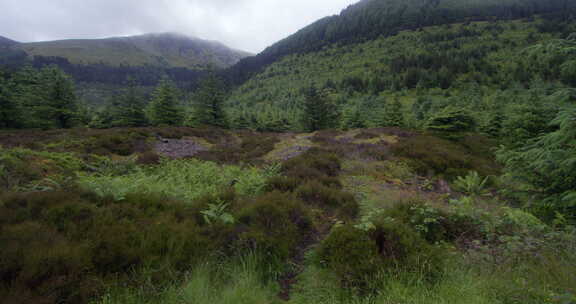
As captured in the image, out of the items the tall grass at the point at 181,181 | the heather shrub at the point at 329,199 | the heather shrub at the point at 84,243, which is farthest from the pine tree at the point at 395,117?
the heather shrub at the point at 84,243

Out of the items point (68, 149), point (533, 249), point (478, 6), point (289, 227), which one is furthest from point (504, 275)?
point (478, 6)

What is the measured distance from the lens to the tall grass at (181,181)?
13.4 ft

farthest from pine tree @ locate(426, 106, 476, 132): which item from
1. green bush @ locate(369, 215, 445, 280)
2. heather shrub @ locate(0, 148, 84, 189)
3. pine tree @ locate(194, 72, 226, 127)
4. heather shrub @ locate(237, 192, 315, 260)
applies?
pine tree @ locate(194, 72, 226, 127)

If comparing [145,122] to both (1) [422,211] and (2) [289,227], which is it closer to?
(2) [289,227]

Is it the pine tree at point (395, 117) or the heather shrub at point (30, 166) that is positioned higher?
the pine tree at point (395, 117)

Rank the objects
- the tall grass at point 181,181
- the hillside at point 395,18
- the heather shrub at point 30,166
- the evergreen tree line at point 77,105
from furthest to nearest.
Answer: the hillside at point 395,18 < the evergreen tree line at point 77,105 < the heather shrub at point 30,166 < the tall grass at point 181,181

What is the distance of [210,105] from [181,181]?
2083cm

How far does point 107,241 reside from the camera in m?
2.60

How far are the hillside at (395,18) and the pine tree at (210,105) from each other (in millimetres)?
94684

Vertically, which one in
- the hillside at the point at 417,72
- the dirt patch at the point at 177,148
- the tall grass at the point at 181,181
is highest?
the hillside at the point at 417,72

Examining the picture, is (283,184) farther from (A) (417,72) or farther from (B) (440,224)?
(A) (417,72)

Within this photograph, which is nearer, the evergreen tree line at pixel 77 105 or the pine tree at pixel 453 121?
the pine tree at pixel 453 121

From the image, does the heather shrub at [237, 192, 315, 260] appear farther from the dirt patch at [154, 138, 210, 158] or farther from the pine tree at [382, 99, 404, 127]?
the pine tree at [382, 99, 404, 127]

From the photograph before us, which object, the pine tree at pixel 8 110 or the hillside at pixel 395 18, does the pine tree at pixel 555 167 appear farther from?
the hillside at pixel 395 18
